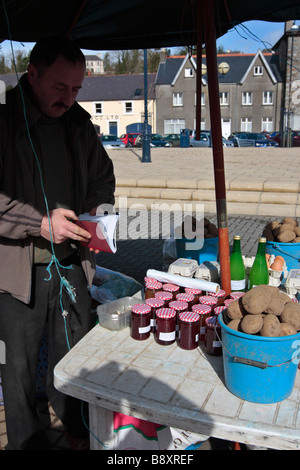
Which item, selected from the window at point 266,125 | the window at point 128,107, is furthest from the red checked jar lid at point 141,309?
the window at point 128,107

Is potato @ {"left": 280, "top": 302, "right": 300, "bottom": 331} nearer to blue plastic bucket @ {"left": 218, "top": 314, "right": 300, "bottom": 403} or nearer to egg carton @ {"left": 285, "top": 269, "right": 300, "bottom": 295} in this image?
blue plastic bucket @ {"left": 218, "top": 314, "right": 300, "bottom": 403}

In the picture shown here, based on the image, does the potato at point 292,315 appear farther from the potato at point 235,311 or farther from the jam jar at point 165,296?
the jam jar at point 165,296

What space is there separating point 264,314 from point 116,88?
157 ft

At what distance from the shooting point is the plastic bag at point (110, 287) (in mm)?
3025

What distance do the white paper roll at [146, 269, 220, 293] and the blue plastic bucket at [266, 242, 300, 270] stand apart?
672 mm

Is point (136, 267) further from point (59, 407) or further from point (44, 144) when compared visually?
point (44, 144)

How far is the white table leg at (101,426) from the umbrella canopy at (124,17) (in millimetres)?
2165

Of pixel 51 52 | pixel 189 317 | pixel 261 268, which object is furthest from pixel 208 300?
pixel 51 52

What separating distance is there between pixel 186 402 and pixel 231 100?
1765 inches

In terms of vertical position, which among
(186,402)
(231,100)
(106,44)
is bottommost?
(186,402)

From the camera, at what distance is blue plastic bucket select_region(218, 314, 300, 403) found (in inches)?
57.0

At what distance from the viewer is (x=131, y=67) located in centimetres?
6069
